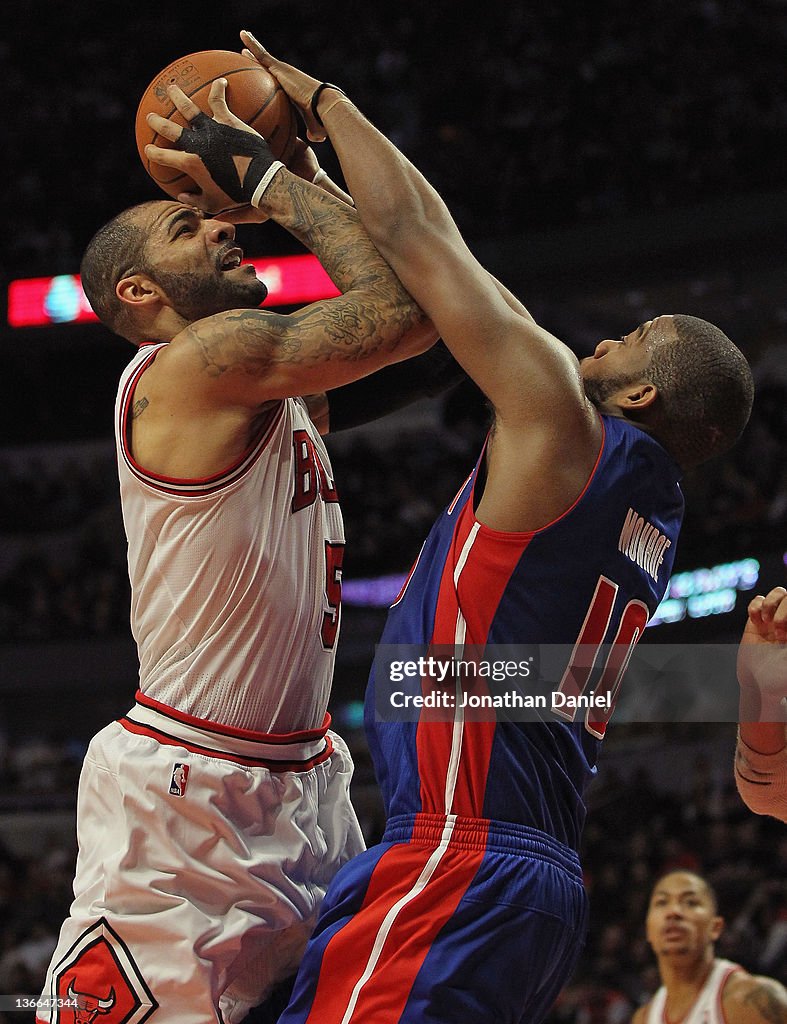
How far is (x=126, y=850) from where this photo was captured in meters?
2.71

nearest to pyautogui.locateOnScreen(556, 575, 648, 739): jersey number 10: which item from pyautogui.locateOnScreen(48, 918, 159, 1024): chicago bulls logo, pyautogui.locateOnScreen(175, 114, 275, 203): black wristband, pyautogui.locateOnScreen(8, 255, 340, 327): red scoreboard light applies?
pyautogui.locateOnScreen(48, 918, 159, 1024): chicago bulls logo

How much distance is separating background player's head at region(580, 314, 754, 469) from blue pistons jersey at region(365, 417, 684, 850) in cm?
7

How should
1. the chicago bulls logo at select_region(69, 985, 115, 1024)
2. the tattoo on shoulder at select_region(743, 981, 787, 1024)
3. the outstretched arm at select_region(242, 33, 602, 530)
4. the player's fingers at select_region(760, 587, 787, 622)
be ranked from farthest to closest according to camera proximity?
the tattoo on shoulder at select_region(743, 981, 787, 1024) → the player's fingers at select_region(760, 587, 787, 622) → the chicago bulls logo at select_region(69, 985, 115, 1024) → the outstretched arm at select_region(242, 33, 602, 530)

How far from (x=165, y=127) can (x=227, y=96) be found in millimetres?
176

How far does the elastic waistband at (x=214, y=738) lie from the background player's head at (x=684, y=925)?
9.33 feet

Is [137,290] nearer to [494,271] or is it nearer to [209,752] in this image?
[209,752]

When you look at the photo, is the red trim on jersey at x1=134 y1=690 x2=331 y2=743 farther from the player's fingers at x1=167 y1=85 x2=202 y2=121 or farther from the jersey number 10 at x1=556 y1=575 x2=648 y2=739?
the player's fingers at x1=167 y1=85 x2=202 y2=121

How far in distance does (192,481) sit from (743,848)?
27.6 ft

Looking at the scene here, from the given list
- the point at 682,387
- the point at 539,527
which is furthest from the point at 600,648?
the point at 682,387

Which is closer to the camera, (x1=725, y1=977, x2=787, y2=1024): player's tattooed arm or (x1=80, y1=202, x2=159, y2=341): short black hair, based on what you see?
(x1=80, y1=202, x2=159, y2=341): short black hair

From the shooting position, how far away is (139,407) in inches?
113

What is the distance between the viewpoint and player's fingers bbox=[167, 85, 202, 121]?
3053mm

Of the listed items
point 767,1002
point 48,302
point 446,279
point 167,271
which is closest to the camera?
point 446,279

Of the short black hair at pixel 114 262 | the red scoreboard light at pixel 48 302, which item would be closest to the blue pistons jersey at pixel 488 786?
the short black hair at pixel 114 262
